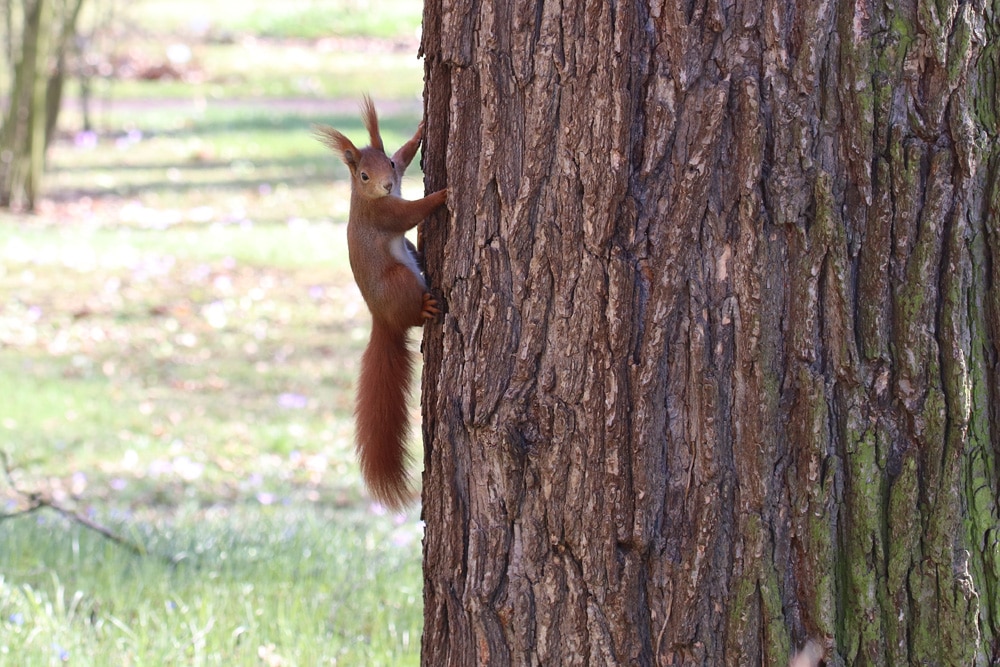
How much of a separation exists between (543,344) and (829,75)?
0.59 meters

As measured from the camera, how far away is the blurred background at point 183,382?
A: 3.18 meters

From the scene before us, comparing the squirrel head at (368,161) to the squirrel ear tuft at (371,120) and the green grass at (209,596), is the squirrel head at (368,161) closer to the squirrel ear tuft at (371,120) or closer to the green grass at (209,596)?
the squirrel ear tuft at (371,120)

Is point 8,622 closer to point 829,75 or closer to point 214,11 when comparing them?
point 829,75

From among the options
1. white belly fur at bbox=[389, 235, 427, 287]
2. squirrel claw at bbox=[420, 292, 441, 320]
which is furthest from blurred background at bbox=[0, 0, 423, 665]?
squirrel claw at bbox=[420, 292, 441, 320]

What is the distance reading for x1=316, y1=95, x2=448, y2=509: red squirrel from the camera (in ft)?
7.64

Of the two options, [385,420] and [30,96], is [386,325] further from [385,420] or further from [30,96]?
[30,96]

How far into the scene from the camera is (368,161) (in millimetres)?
2727

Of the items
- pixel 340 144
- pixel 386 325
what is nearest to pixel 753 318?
pixel 386 325

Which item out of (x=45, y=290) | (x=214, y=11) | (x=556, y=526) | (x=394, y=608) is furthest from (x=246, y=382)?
(x=214, y=11)

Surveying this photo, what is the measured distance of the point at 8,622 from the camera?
3.04 m

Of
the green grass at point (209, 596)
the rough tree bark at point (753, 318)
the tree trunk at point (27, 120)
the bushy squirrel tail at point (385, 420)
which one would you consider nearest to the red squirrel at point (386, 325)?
the bushy squirrel tail at point (385, 420)

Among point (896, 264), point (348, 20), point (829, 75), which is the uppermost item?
point (348, 20)

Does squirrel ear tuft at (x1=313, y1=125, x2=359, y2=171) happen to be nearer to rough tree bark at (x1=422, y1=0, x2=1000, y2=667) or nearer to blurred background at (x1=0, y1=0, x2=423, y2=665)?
rough tree bark at (x1=422, y1=0, x2=1000, y2=667)

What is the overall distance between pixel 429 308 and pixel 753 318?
631 millimetres
